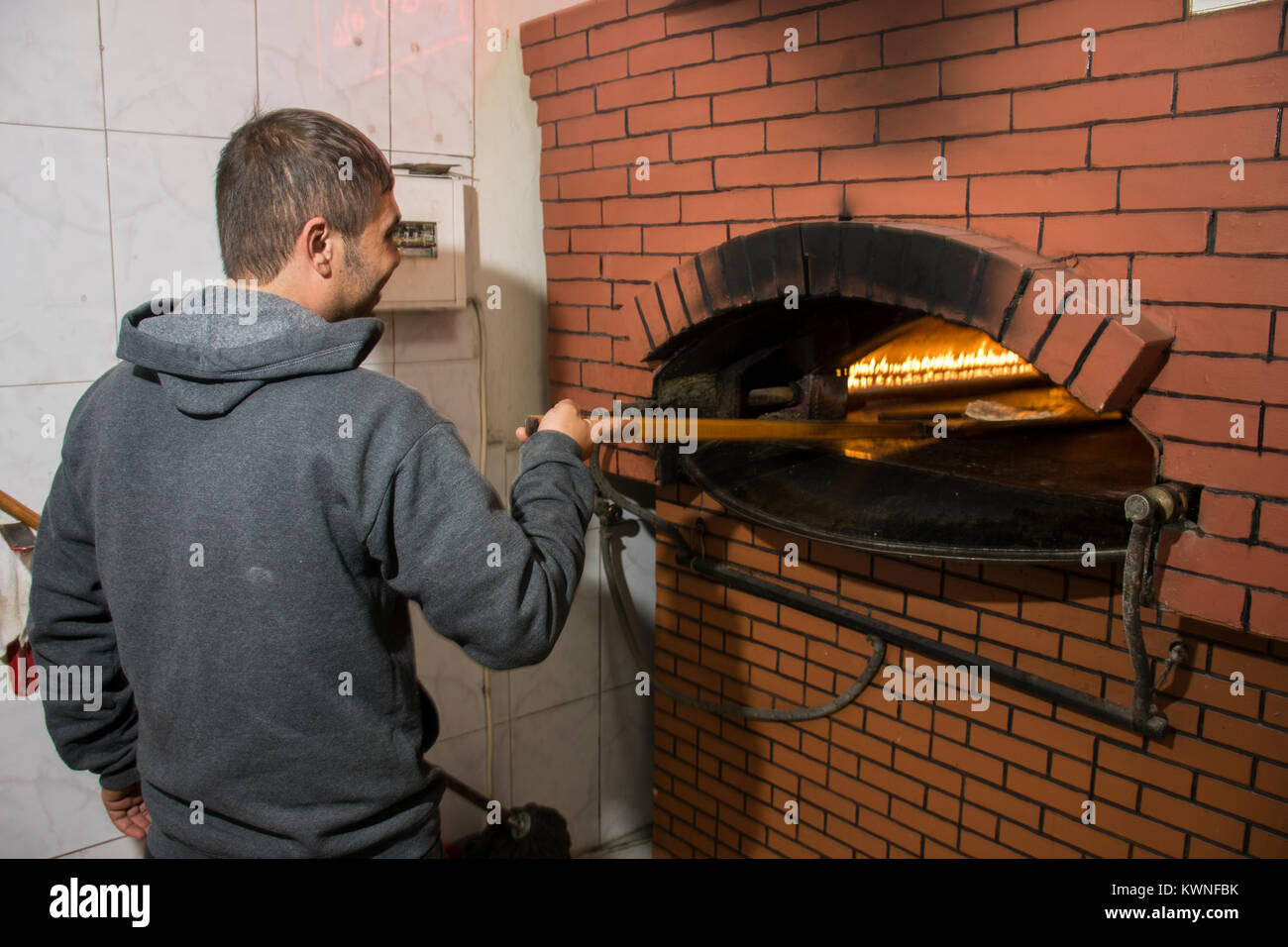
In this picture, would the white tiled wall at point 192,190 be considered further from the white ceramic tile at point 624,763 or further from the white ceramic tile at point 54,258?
the white ceramic tile at point 624,763

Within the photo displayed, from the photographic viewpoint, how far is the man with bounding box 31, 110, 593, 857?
1.25 m

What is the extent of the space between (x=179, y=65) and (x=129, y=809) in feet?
5.04

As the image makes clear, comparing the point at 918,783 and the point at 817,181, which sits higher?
the point at 817,181

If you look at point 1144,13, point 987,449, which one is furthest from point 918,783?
point 1144,13

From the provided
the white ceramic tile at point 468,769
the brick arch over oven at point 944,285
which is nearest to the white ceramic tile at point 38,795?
the white ceramic tile at point 468,769

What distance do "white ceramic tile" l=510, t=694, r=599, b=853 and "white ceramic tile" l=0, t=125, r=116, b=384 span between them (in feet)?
5.20

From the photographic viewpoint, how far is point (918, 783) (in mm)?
2322

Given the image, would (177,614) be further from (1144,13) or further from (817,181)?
(1144,13)

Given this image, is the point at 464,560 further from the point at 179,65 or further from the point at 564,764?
the point at 564,764

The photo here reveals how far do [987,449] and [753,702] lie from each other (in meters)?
0.92

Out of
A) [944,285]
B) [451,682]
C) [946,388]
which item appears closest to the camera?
[944,285]

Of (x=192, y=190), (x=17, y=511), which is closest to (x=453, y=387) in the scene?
(x=192, y=190)

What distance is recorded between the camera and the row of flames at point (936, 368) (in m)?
2.76

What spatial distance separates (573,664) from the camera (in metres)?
3.04
